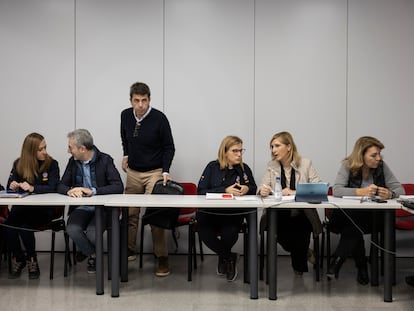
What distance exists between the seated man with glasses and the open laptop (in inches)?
21.9

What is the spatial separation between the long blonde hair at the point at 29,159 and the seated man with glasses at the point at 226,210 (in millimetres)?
1473

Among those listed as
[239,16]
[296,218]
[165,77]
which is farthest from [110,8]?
[296,218]

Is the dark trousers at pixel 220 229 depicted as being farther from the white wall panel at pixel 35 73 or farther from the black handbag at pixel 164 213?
the white wall panel at pixel 35 73

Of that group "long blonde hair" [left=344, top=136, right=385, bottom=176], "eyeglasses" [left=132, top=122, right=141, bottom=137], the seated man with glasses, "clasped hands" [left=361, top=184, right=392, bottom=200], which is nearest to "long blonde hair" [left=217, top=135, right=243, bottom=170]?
the seated man with glasses

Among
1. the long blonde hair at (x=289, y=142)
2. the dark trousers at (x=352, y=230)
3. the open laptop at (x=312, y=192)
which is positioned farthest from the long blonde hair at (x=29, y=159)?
the dark trousers at (x=352, y=230)

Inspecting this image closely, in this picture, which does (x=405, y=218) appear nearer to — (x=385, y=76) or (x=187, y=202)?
(x=385, y=76)

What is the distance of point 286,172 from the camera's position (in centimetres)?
388

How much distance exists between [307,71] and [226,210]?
1877 millimetres

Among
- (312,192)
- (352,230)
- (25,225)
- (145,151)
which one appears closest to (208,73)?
(145,151)

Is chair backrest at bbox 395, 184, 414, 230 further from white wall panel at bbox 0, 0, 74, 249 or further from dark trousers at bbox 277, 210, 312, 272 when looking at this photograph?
white wall panel at bbox 0, 0, 74, 249

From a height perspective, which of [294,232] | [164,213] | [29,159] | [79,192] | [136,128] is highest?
[136,128]

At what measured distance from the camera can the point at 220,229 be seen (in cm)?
382

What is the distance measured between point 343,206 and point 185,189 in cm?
174

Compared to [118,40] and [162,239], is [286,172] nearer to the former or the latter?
[162,239]
